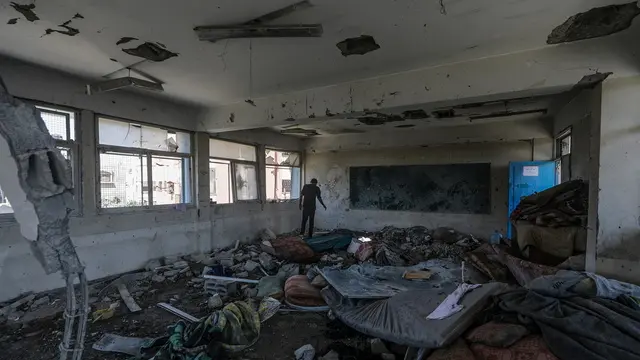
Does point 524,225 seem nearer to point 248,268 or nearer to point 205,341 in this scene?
point 205,341

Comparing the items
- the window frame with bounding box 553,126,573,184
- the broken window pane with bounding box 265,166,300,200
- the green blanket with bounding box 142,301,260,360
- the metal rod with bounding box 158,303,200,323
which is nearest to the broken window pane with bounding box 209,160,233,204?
the broken window pane with bounding box 265,166,300,200

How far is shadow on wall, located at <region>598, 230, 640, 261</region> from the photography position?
2.67 m

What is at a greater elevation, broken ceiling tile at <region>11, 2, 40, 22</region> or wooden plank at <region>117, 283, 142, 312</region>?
broken ceiling tile at <region>11, 2, 40, 22</region>

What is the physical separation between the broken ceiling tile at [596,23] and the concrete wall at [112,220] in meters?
5.23

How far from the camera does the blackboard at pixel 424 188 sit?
6.66 m

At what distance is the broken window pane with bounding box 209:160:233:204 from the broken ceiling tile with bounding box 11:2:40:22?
367 centimetres

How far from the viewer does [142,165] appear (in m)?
4.79

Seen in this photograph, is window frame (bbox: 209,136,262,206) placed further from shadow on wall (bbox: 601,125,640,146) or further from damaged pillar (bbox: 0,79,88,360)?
shadow on wall (bbox: 601,125,640,146)

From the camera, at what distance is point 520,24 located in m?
2.47

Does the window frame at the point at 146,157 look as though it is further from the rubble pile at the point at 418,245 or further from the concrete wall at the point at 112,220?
the rubble pile at the point at 418,245

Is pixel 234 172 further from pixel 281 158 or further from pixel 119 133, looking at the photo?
pixel 119 133

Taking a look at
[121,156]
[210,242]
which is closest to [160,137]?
[121,156]

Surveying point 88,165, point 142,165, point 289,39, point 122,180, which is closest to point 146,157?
point 142,165

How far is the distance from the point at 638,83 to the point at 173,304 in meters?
5.21
